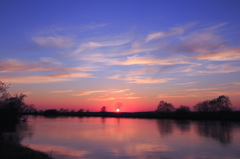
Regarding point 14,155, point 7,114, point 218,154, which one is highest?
point 7,114

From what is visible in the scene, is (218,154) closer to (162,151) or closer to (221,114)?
(162,151)

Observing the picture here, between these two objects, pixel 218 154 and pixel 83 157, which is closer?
pixel 83 157

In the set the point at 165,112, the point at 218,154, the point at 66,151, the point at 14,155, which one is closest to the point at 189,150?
the point at 218,154

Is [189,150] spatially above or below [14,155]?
below

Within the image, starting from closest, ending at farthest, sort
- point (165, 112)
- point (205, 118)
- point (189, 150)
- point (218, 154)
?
1. point (218, 154)
2. point (189, 150)
3. point (205, 118)
4. point (165, 112)

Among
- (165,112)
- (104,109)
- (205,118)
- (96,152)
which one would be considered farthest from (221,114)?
(104,109)

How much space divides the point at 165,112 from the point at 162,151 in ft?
311

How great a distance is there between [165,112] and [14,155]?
10530cm

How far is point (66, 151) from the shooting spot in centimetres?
2064

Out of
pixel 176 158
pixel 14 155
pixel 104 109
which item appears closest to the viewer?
pixel 14 155

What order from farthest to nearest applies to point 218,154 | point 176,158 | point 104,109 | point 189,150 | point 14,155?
point 104,109
point 189,150
point 218,154
point 176,158
point 14,155

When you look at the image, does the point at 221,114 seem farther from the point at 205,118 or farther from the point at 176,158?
the point at 176,158

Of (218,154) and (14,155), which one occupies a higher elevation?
(14,155)

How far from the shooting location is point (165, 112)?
11294 cm
